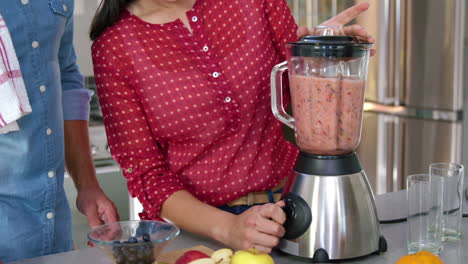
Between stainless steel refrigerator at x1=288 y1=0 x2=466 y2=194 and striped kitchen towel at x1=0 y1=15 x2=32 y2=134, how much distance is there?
83.2 inches

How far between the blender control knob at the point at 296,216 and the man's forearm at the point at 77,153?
1.85 ft

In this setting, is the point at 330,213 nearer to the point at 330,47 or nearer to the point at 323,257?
the point at 323,257

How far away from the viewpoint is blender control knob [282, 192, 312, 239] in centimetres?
108

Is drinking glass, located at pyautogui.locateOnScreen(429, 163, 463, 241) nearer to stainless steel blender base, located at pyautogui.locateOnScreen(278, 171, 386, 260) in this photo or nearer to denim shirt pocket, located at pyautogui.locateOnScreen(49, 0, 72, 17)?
stainless steel blender base, located at pyautogui.locateOnScreen(278, 171, 386, 260)

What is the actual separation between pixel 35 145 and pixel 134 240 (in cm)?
42

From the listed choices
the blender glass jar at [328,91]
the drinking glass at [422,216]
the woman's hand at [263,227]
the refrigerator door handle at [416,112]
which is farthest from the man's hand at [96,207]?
the refrigerator door handle at [416,112]

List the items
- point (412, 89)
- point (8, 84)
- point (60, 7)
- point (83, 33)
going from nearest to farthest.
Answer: point (8, 84), point (60, 7), point (412, 89), point (83, 33)

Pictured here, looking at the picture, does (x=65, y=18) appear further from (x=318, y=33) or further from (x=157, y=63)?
(x=318, y=33)

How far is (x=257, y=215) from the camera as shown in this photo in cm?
110

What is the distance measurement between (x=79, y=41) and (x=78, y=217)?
3.00 ft

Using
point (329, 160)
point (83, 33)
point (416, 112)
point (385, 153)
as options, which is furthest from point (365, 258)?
point (83, 33)

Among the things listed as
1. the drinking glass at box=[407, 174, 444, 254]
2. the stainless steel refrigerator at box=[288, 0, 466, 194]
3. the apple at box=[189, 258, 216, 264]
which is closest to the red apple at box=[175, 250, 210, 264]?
the apple at box=[189, 258, 216, 264]

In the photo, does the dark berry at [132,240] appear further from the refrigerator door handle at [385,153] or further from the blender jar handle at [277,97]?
the refrigerator door handle at [385,153]

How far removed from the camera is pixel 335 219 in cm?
107
